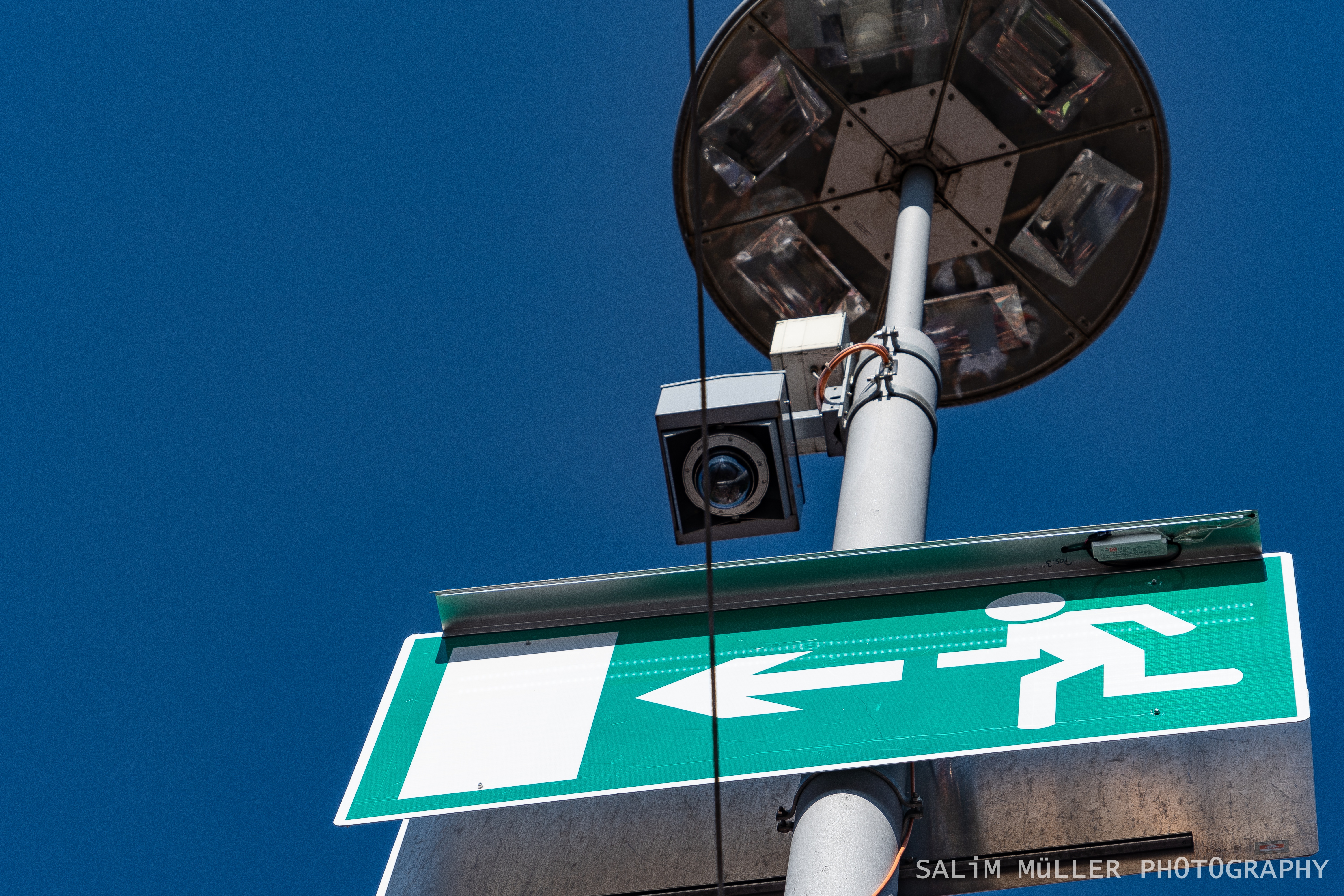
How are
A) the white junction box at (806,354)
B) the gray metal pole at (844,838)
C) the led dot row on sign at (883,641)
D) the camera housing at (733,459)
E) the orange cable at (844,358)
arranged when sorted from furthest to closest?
1. the white junction box at (806,354)
2. the orange cable at (844,358)
3. the camera housing at (733,459)
4. the led dot row on sign at (883,641)
5. the gray metal pole at (844,838)

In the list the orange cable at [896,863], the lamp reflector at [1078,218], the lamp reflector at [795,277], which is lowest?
the orange cable at [896,863]

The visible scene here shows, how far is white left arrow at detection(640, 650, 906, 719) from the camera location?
Answer: 367 cm

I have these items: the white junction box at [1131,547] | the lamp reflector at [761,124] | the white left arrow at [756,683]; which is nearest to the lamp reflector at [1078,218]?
the lamp reflector at [761,124]

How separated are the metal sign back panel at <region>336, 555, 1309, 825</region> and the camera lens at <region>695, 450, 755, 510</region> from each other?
110cm

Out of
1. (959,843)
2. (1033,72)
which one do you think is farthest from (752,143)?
(959,843)

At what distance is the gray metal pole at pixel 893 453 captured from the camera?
4434mm

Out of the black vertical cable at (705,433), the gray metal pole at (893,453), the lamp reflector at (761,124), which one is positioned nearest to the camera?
the black vertical cable at (705,433)

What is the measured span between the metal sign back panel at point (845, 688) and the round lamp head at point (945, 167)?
3831 mm

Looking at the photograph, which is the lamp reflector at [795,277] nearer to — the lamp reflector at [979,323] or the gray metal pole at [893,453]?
the lamp reflector at [979,323]

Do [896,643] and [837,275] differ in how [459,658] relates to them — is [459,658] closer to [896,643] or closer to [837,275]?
[896,643]

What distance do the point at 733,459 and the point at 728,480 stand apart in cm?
9

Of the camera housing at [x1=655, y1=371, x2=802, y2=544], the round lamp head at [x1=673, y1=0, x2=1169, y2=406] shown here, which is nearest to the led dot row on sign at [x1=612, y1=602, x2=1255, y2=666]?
the camera housing at [x1=655, y1=371, x2=802, y2=544]

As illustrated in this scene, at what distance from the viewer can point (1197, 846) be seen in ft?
11.3

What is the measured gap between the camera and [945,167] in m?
7.74
